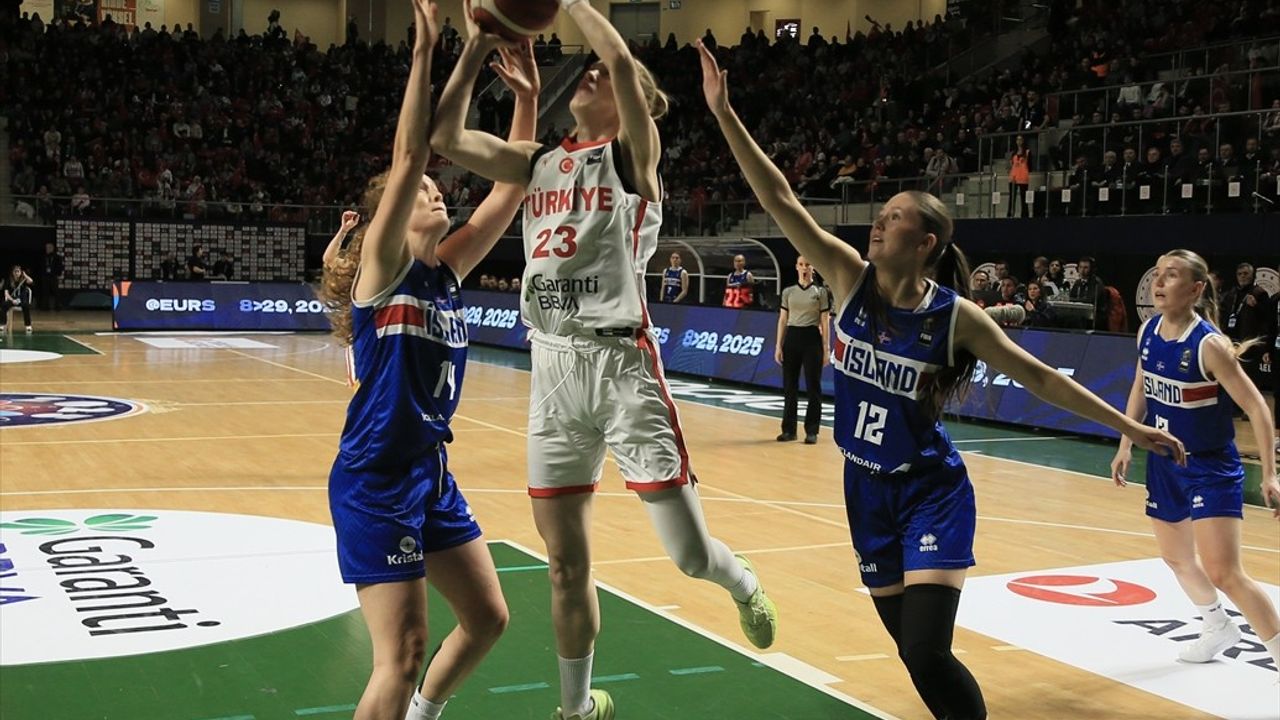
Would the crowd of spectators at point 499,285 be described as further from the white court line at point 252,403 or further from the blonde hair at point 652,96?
the blonde hair at point 652,96

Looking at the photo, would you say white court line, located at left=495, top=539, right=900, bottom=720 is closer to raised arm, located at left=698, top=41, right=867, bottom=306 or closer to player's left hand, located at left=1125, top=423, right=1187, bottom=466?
player's left hand, located at left=1125, top=423, right=1187, bottom=466

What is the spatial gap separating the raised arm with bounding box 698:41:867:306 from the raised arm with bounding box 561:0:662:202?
0.21 metres

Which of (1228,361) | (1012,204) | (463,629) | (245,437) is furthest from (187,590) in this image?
(1012,204)

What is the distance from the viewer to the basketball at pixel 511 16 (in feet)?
11.6

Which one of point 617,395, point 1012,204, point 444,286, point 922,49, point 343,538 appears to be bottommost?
point 343,538

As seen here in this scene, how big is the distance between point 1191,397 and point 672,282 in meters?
15.2

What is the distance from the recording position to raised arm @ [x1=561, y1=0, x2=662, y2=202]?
3709 mm

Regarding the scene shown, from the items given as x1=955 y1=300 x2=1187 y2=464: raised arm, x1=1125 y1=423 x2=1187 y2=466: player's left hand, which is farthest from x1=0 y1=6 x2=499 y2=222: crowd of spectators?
x1=1125 y1=423 x2=1187 y2=466: player's left hand

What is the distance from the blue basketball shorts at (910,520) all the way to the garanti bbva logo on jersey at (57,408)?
11039mm

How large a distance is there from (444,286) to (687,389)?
13.9 metres

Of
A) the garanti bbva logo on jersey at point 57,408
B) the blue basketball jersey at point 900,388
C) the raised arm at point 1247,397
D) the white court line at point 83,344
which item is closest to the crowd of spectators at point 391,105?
the white court line at point 83,344

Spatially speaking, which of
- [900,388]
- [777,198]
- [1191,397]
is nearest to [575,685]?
[900,388]

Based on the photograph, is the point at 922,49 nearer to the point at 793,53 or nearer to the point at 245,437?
the point at 793,53

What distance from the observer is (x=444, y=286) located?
12.4 ft
